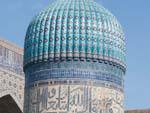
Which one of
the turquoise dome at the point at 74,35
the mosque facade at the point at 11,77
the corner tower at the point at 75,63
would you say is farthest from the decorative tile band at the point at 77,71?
the mosque facade at the point at 11,77

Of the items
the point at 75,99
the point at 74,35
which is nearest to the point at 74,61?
the point at 74,35

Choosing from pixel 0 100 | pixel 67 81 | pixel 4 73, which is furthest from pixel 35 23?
pixel 0 100

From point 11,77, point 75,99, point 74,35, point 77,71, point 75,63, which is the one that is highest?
point 11,77

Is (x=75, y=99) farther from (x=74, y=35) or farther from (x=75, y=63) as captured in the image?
(x=74, y=35)

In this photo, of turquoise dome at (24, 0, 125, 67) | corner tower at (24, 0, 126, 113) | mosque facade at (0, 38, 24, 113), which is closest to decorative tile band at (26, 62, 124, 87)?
corner tower at (24, 0, 126, 113)

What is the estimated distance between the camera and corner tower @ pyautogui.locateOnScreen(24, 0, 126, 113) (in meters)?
8.41

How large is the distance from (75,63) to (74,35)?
1.72 feet

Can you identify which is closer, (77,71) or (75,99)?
(75,99)

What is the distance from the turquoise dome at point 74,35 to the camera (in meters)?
8.49

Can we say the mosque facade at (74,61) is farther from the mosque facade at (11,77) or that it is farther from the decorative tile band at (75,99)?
the mosque facade at (11,77)

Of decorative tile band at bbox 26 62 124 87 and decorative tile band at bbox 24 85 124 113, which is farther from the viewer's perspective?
decorative tile band at bbox 26 62 124 87

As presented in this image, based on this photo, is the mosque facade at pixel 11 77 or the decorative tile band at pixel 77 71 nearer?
the decorative tile band at pixel 77 71

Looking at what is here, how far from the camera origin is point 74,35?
852 cm

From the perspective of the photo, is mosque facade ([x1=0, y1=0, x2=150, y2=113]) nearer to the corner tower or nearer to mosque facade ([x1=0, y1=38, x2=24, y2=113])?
the corner tower
